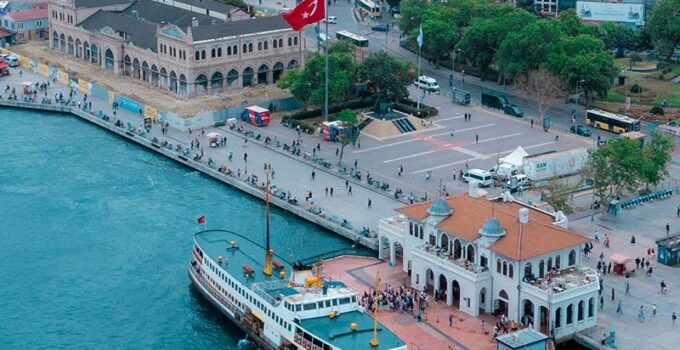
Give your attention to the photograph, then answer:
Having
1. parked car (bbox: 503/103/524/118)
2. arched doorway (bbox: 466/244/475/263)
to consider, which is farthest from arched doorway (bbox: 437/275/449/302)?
parked car (bbox: 503/103/524/118)

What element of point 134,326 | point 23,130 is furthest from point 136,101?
point 134,326

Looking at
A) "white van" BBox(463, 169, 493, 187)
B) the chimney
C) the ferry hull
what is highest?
the chimney

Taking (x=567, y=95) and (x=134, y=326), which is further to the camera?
(x=567, y=95)

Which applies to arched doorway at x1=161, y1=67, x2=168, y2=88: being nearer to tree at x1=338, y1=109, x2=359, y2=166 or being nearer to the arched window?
tree at x1=338, y1=109, x2=359, y2=166

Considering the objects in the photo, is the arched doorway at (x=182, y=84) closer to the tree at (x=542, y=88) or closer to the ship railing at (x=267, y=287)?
Answer: the tree at (x=542, y=88)

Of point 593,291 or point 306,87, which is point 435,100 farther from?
point 593,291

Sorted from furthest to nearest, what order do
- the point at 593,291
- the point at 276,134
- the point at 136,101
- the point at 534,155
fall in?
the point at 136,101 < the point at 276,134 < the point at 534,155 < the point at 593,291
